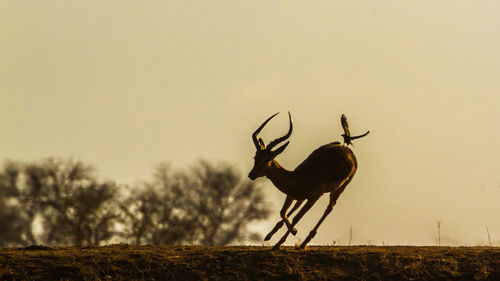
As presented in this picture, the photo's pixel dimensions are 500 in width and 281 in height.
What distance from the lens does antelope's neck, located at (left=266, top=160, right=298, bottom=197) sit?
19.5 m

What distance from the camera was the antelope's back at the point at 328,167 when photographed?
64.6 feet

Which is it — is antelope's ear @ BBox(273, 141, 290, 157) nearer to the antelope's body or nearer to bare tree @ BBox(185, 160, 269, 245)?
the antelope's body

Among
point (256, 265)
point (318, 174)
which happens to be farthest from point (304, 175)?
point (256, 265)

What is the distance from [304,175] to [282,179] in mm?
441

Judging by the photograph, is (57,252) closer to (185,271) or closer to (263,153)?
(185,271)

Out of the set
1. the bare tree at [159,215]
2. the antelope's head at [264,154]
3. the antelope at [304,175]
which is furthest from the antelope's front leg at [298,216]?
the bare tree at [159,215]

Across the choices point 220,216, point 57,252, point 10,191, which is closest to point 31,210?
point 10,191

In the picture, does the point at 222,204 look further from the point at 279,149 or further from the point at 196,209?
the point at 279,149

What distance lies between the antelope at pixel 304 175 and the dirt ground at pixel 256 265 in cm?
67

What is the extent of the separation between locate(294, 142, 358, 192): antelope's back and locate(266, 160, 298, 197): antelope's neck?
235mm

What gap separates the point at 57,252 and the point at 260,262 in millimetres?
4063

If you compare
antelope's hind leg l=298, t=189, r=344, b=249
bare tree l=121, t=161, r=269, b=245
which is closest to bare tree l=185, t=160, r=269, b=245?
bare tree l=121, t=161, r=269, b=245

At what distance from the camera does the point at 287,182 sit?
19.5 metres

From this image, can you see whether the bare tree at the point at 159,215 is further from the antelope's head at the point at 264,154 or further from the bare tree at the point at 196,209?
the antelope's head at the point at 264,154
